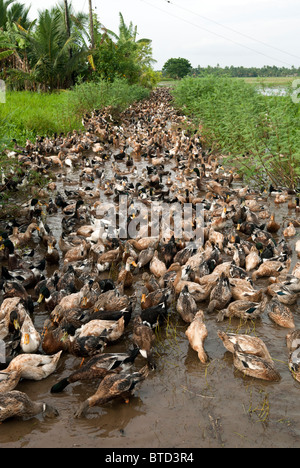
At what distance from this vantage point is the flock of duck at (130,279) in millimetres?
4402

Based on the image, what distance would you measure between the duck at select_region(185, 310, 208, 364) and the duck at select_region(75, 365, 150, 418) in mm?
938

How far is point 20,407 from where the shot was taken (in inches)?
148

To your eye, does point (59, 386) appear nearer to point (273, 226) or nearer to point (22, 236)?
point (22, 236)

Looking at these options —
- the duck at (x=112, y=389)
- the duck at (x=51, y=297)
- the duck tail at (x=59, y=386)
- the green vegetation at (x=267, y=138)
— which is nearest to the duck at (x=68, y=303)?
the duck at (x=51, y=297)

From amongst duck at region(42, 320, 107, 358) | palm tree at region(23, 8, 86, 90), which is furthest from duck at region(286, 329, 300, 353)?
palm tree at region(23, 8, 86, 90)

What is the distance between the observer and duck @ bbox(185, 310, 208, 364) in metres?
4.70

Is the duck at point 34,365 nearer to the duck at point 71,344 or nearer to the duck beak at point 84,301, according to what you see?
the duck at point 71,344

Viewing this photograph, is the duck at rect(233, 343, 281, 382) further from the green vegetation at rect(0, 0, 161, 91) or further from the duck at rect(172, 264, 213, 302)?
the green vegetation at rect(0, 0, 161, 91)

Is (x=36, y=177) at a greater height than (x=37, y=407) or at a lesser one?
greater

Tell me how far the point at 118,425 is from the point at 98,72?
108 feet

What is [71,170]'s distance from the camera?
556 inches

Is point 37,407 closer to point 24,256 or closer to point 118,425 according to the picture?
point 118,425

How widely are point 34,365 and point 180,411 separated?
5.66 ft

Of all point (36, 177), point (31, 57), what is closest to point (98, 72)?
point (31, 57)
